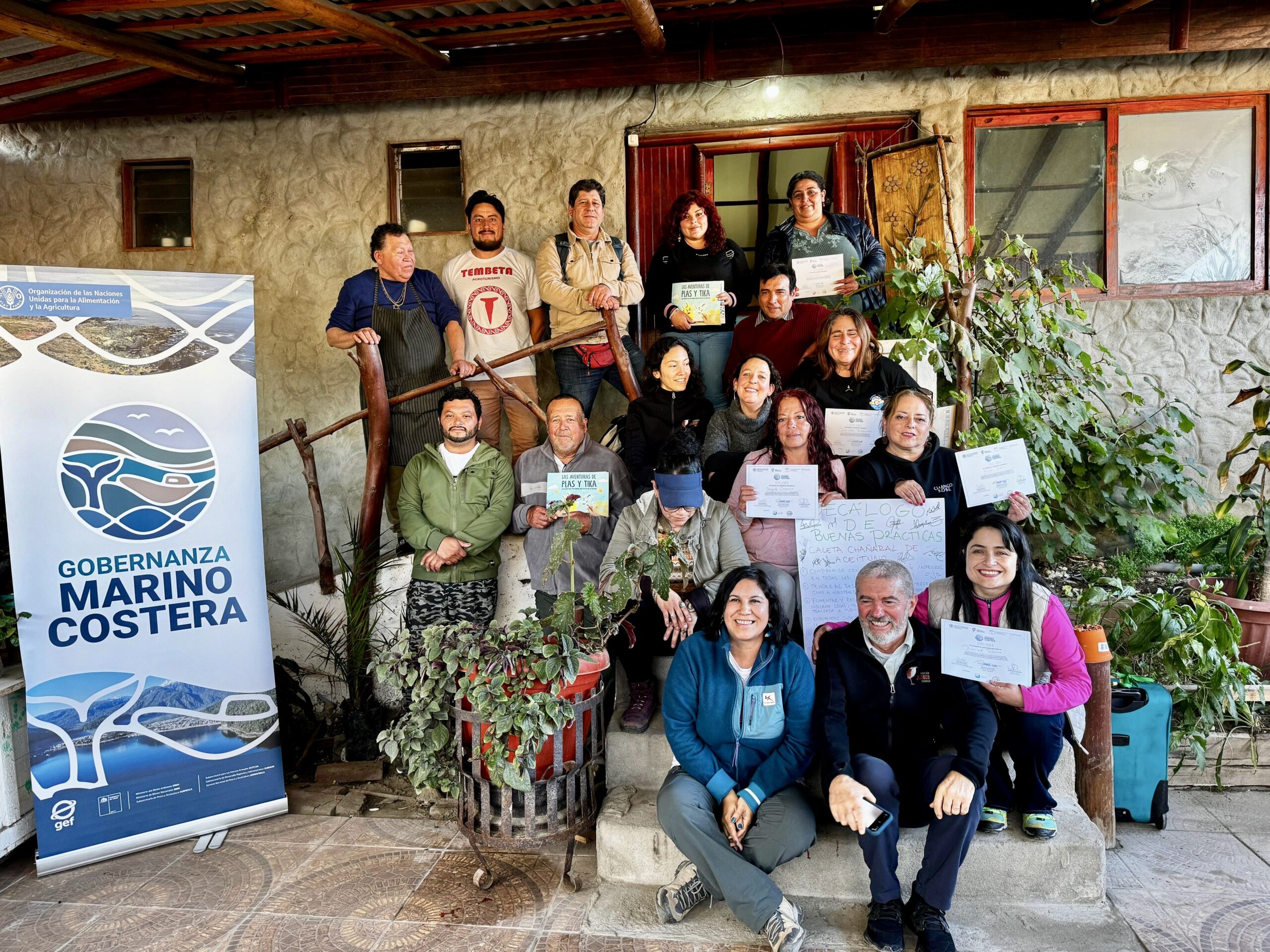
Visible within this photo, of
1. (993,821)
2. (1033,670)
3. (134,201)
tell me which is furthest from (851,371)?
(134,201)

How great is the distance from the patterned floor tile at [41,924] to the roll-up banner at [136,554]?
20 centimetres

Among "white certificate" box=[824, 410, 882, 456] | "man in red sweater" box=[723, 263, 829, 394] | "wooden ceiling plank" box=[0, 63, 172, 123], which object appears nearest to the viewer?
"white certificate" box=[824, 410, 882, 456]

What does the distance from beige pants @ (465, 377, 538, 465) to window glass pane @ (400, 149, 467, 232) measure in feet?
4.67

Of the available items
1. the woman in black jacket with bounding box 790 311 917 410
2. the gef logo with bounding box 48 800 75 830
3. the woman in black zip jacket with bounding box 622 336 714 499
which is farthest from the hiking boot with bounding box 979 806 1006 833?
the gef logo with bounding box 48 800 75 830

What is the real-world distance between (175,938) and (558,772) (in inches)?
50.9

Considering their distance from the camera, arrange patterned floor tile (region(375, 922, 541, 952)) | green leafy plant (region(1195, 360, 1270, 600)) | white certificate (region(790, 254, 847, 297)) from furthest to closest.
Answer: white certificate (region(790, 254, 847, 297))
green leafy plant (region(1195, 360, 1270, 600))
patterned floor tile (region(375, 922, 541, 952))

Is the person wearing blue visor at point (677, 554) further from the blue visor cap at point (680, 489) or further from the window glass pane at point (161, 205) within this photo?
the window glass pane at point (161, 205)

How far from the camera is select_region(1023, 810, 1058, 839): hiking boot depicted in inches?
109

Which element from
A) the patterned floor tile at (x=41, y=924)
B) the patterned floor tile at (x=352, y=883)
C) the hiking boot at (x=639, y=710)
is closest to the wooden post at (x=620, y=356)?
the hiking boot at (x=639, y=710)

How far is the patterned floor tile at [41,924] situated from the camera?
2.70 meters

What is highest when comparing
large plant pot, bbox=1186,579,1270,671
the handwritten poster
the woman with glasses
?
the woman with glasses

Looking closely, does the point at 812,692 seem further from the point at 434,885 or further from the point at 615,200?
the point at 615,200

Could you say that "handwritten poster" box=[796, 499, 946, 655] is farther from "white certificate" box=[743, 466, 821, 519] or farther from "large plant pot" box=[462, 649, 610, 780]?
"large plant pot" box=[462, 649, 610, 780]

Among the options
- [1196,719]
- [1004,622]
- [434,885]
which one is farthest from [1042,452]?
[434,885]
